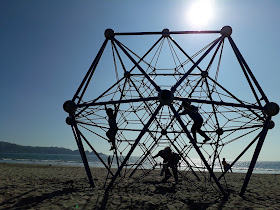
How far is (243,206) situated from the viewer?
271 inches

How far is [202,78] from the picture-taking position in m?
11.8

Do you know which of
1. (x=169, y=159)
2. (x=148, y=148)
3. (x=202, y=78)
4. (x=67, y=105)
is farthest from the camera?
(x=169, y=159)

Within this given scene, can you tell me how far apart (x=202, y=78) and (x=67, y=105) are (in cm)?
704

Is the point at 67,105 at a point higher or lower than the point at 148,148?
higher

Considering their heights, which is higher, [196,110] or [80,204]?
[196,110]

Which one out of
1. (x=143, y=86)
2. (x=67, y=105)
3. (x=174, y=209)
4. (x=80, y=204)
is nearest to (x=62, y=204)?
(x=80, y=204)

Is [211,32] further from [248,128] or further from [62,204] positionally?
[62,204]

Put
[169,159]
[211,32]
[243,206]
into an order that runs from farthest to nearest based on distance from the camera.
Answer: [169,159], [211,32], [243,206]

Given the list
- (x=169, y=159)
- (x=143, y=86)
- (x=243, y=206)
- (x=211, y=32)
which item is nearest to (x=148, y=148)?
(x=169, y=159)

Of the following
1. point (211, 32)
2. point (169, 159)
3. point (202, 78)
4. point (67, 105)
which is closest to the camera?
point (67, 105)

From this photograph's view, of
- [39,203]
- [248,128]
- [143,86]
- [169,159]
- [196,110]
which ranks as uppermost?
[143,86]

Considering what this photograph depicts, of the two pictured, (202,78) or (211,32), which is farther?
(202,78)

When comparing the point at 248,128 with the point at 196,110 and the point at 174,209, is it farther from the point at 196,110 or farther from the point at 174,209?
the point at 174,209

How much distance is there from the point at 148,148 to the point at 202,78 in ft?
15.4
